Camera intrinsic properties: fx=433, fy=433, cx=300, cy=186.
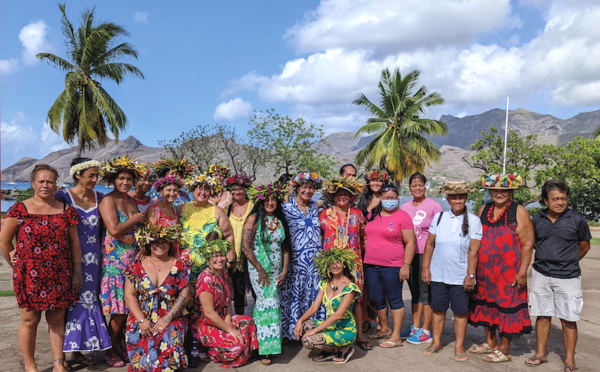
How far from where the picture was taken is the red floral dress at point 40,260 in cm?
415

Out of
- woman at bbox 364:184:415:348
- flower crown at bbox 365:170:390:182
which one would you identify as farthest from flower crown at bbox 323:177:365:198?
flower crown at bbox 365:170:390:182

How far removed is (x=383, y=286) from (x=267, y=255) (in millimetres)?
1558

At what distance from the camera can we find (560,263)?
4.70m

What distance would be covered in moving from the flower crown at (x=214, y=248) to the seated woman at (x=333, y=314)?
109 cm

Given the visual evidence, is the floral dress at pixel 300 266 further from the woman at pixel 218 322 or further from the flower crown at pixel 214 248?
the flower crown at pixel 214 248

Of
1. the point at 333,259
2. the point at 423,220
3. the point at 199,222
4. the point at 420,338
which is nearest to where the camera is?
the point at 333,259

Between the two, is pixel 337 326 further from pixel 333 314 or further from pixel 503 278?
pixel 503 278

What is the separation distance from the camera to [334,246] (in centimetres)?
541

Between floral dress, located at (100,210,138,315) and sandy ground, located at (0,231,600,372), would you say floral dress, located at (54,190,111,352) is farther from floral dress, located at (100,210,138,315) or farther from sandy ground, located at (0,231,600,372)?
sandy ground, located at (0,231,600,372)

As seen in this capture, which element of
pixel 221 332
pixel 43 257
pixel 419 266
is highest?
pixel 43 257

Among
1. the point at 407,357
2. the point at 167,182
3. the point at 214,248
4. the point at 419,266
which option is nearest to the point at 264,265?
the point at 214,248

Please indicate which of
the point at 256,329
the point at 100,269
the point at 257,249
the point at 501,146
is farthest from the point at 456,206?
the point at 501,146

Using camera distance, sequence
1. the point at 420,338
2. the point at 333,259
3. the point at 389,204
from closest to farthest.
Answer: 1. the point at 333,259
2. the point at 389,204
3. the point at 420,338

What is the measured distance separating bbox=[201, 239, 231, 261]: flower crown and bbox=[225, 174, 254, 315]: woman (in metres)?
0.75
